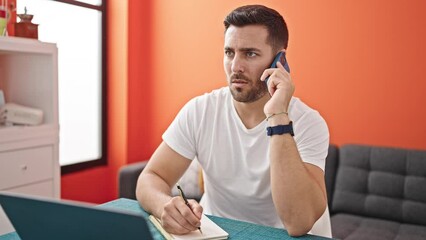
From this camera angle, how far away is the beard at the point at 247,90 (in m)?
1.58

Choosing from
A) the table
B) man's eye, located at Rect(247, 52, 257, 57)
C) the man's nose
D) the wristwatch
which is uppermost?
man's eye, located at Rect(247, 52, 257, 57)

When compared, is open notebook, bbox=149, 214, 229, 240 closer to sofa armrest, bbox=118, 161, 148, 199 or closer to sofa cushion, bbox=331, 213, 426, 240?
sofa cushion, bbox=331, 213, 426, 240

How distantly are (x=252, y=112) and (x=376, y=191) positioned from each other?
153cm

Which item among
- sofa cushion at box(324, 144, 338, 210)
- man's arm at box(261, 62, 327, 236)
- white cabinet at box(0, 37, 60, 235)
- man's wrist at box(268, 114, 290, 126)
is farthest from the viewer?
sofa cushion at box(324, 144, 338, 210)

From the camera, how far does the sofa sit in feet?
8.68

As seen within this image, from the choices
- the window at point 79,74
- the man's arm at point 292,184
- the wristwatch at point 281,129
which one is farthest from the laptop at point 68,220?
the window at point 79,74

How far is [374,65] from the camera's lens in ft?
10.5

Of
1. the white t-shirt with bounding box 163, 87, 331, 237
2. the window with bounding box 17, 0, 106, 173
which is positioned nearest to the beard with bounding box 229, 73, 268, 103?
the white t-shirt with bounding box 163, 87, 331, 237

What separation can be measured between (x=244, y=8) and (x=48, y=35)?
243 cm

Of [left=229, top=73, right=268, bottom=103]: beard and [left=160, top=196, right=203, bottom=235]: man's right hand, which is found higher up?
[left=229, top=73, right=268, bottom=103]: beard

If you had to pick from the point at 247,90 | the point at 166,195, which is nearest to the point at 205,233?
the point at 166,195

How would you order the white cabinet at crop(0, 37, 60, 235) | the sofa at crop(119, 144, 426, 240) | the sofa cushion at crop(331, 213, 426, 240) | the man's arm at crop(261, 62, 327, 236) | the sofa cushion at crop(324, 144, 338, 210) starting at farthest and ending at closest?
the sofa cushion at crop(324, 144, 338, 210) < the sofa at crop(119, 144, 426, 240) < the sofa cushion at crop(331, 213, 426, 240) < the white cabinet at crop(0, 37, 60, 235) < the man's arm at crop(261, 62, 327, 236)

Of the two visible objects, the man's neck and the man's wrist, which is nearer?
the man's wrist

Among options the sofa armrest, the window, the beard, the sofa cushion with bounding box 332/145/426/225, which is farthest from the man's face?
the window
